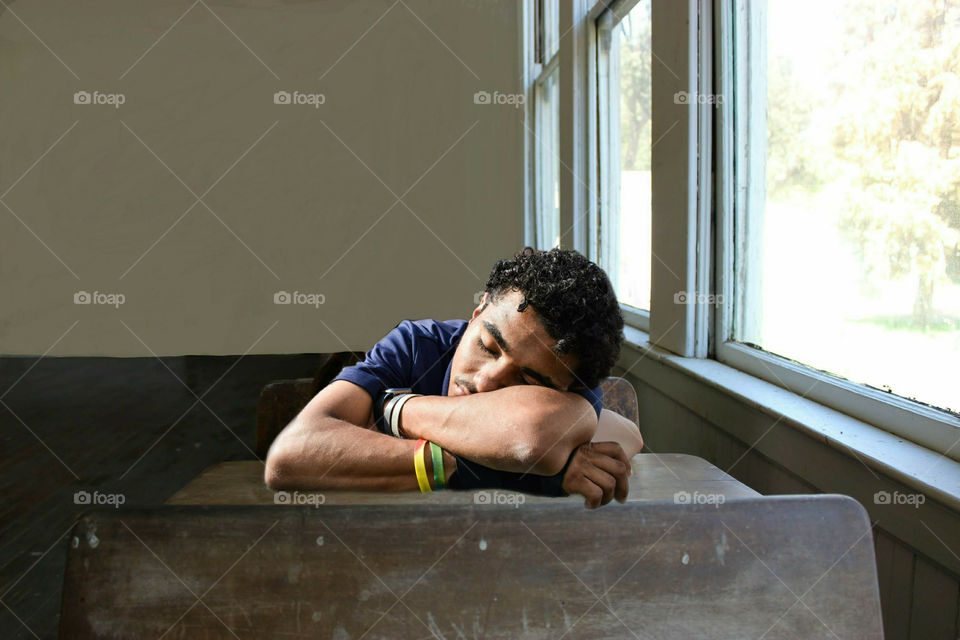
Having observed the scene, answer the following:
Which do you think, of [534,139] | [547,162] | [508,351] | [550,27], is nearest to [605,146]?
[550,27]

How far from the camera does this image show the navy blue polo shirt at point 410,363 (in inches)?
50.6

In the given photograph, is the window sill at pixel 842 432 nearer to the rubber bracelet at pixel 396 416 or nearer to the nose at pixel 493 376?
the nose at pixel 493 376

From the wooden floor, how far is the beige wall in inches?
19.6

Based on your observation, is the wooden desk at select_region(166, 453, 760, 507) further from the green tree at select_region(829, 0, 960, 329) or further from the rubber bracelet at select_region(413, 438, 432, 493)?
the green tree at select_region(829, 0, 960, 329)

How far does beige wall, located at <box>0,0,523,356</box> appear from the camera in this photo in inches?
228

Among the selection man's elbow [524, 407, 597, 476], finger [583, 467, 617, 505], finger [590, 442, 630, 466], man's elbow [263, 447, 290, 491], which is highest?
man's elbow [524, 407, 597, 476]

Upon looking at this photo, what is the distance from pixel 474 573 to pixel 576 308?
44 centimetres

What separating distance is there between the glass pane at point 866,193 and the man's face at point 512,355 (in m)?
0.59

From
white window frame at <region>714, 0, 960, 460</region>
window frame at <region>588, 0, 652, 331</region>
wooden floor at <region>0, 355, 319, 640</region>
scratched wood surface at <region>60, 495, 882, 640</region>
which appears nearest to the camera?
scratched wood surface at <region>60, 495, 882, 640</region>

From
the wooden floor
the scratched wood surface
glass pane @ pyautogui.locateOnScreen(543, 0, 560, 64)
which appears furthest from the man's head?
glass pane @ pyautogui.locateOnScreen(543, 0, 560, 64)

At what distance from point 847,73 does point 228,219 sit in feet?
17.9

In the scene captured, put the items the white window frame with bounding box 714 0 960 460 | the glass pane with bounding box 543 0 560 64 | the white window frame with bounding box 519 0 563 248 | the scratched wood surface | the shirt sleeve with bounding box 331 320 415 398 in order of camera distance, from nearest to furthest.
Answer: the scratched wood surface, the shirt sleeve with bounding box 331 320 415 398, the white window frame with bounding box 714 0 960 460, the glass pane with bounding box 543 0 560 64, the white window frame with bounding box 519 0 563 248

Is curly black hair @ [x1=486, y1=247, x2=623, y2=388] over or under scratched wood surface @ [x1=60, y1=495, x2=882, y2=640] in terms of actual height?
over

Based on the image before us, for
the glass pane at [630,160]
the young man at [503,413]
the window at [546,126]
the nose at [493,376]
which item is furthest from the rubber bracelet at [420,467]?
the window at [546,126]
